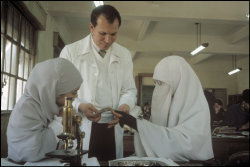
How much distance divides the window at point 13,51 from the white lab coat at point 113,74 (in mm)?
1958

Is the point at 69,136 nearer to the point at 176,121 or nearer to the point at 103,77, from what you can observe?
the point at 176,121

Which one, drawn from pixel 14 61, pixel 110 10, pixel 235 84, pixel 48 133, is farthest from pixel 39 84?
pixel 235 84

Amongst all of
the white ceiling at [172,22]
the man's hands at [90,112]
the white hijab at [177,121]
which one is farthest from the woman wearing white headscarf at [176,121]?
the white ceiling at [172,22]

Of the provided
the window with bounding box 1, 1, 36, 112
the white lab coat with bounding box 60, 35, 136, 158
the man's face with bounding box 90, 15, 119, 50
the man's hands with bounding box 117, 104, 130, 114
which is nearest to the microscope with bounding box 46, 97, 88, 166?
the man's hands with bounding box 117, 104, 130, 114

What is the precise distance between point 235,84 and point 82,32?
9631mm

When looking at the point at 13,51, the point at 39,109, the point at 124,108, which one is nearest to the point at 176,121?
the point at 124,108

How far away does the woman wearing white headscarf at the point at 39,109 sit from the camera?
113cm

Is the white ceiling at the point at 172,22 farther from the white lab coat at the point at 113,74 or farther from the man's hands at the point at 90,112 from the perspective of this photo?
the man's hands at the point at 90,112

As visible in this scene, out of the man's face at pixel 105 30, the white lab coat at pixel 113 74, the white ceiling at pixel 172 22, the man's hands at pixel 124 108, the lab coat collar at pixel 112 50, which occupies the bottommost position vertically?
the man's hands at pixel 124 108

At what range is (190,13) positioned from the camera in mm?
6609

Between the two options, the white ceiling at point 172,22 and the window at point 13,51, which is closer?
the window at point 13,51

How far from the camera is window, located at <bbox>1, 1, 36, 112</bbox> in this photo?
12.0 feet

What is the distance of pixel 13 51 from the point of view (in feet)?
13.3

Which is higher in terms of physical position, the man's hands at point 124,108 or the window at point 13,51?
the window at point 13,51
